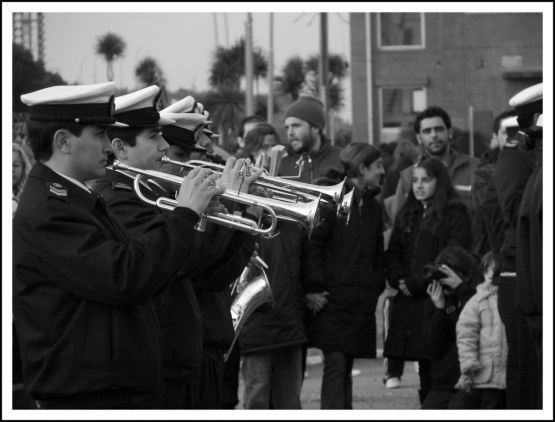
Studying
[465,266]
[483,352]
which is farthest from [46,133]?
[465,266]

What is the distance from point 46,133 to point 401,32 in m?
34.8

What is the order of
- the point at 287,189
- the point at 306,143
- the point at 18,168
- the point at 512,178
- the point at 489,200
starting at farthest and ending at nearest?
the point at 306,143 → the point at 18,168 → the point at 489,200 → the point at 512,178 → the point at 287,189

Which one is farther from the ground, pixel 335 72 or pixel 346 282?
pixel 335 72

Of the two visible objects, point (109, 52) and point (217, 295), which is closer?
point (217, 295)

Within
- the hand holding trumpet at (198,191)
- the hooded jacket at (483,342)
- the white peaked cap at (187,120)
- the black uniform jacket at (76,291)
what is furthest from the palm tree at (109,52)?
the black uniform jacket at (76,291)

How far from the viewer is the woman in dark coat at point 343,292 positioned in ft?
26.7

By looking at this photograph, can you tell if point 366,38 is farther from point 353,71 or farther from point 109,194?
point 109,194

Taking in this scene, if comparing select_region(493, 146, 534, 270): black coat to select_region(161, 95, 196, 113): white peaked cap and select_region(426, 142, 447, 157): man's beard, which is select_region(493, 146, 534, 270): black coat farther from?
select_region(426, 142, 447, 157): man's beard

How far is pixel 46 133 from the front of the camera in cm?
449

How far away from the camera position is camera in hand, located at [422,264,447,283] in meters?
8.06

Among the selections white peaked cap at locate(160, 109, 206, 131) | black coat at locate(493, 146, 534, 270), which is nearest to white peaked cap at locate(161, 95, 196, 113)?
white peaked cap at locate(160, 109, 206, 131)

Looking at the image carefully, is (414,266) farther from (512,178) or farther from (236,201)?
(236,201)

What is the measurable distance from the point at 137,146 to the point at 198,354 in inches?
36.8

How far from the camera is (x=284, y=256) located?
809cm
